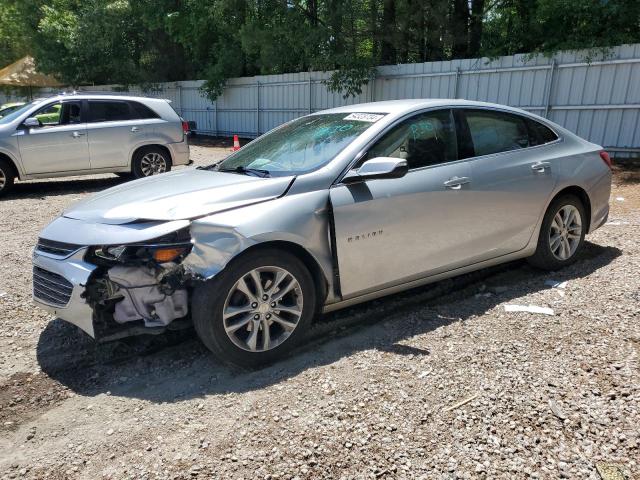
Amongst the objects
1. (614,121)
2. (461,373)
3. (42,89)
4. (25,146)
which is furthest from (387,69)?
(42,89)

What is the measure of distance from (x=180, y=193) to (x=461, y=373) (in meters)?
2.16

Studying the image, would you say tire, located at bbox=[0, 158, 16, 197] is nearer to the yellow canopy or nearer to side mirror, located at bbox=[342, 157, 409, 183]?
side mirror, located at bbox=[342, 157, 409, 183]

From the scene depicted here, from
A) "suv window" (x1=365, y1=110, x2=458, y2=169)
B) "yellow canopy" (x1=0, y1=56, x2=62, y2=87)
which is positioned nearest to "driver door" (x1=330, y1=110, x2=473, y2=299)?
"suv window" (x1=365, y1=110, x2=458, y2=169)

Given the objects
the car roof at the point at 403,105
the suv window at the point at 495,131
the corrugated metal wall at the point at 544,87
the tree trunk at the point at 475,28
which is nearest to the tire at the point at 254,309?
the car roof at the point at 403,105

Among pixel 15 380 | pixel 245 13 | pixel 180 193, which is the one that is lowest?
pixel 15 380

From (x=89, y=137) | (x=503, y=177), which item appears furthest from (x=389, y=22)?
(x=503, y=177)

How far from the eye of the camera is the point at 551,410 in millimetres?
2830

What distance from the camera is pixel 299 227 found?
337 cm

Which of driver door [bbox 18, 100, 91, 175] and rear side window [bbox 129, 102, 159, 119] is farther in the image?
rear side window [bbox 129, 102, 159, 119]

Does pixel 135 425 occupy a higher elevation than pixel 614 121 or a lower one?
lower

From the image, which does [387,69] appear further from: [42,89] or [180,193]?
[42,89]

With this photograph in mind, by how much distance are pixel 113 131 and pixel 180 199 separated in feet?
25.0

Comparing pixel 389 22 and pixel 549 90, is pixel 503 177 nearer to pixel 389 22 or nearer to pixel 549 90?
pixel 549 90

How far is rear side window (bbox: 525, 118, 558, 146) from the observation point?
189 inches
